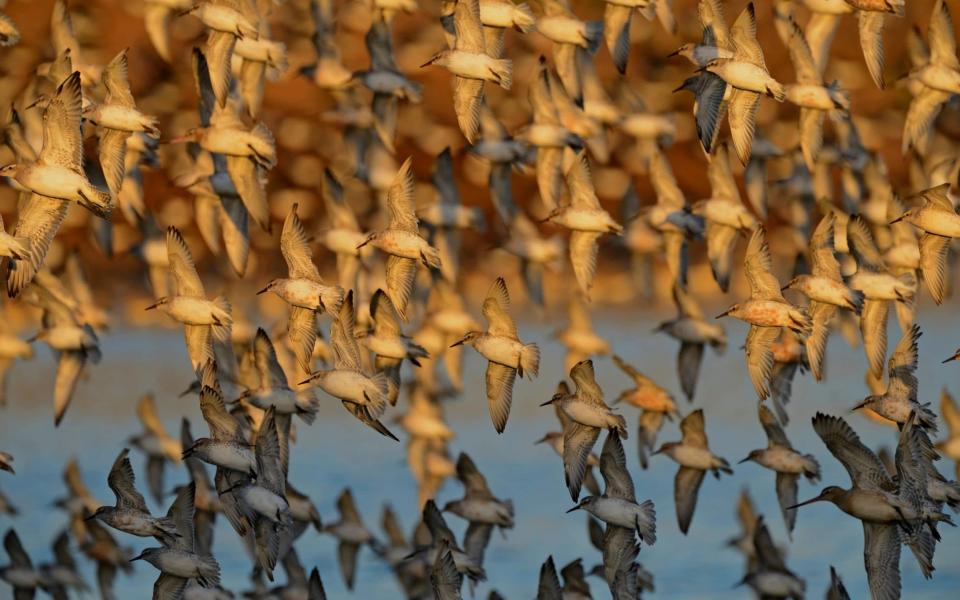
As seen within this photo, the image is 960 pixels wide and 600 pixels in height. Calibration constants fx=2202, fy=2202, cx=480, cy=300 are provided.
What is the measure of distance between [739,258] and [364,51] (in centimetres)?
584

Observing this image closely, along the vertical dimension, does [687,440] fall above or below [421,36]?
above

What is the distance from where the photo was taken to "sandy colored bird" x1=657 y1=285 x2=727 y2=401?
71.6 ft

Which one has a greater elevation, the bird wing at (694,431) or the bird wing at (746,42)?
the bird wing at (746,42)

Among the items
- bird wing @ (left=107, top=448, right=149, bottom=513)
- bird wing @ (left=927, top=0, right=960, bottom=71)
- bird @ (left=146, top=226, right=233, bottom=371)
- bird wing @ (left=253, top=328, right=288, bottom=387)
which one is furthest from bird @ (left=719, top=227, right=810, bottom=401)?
bird wing @ (left=107, top=448, right=149, bottom=513)

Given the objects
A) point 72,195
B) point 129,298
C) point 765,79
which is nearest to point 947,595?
point 765,79

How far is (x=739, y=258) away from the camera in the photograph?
27.2m

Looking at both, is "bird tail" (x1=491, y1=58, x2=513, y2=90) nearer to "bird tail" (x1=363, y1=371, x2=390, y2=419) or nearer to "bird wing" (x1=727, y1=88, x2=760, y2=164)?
"bird wing" (x1=727, y1=88, x2=760, y2=164)

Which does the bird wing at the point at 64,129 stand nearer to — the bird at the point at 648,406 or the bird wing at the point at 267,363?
the bird wing at the point at 267,363

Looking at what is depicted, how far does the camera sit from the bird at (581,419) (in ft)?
57.5

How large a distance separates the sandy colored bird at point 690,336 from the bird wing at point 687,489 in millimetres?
1981

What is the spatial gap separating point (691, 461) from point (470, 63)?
408cm

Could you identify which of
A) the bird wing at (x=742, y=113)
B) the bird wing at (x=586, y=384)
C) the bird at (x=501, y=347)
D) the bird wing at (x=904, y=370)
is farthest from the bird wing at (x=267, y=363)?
the bird wing at (x=904, y=370)

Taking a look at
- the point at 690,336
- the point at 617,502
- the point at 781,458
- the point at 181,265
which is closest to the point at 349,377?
the point at 181,265

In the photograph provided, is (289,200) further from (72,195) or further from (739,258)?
(72,195)
